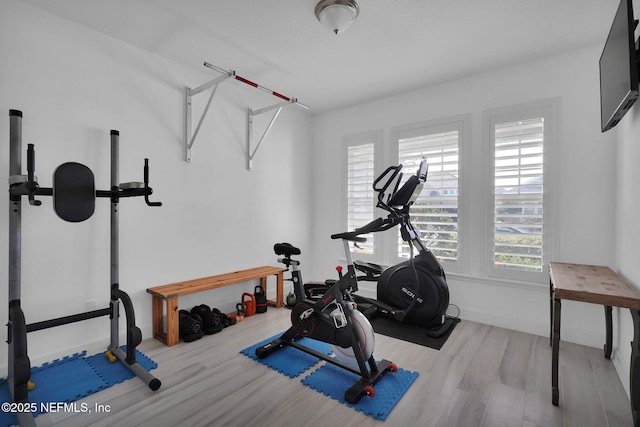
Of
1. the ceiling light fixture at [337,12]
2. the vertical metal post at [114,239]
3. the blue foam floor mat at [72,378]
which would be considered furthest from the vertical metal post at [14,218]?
the ceiling light fixture at [337,12]

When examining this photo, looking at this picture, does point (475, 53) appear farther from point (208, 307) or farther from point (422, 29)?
point (208, 307)

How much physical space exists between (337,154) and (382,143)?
2.40 feet

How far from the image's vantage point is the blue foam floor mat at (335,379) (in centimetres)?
192

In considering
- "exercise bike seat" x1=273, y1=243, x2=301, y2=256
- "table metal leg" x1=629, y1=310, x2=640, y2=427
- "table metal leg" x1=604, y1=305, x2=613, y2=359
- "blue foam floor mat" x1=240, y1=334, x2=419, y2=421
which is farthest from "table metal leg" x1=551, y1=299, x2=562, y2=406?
"exercise bike seat" x1=273, y1=243, x2=301, y2=256

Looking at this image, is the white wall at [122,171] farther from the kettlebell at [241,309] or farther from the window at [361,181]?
the window at [361,181]

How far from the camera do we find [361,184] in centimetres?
431

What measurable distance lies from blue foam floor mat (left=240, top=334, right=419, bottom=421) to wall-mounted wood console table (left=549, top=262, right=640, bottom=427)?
927 millimetres

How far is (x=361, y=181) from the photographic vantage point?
4.31 m

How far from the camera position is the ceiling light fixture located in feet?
7.16

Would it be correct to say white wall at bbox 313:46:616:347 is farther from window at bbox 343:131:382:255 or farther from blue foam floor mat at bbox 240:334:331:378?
blue foam floor mat at bbox 240:334:331:378

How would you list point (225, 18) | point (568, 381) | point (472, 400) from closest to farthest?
point (472, 400) < point (568, 381) < point (225, 18)

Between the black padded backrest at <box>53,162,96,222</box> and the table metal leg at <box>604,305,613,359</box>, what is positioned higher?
the black padded backrest at <box>53,162,96,222</box>

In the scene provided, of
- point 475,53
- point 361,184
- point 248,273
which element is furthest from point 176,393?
point 475,53

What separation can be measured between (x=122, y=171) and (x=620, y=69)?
3616 millimetres
